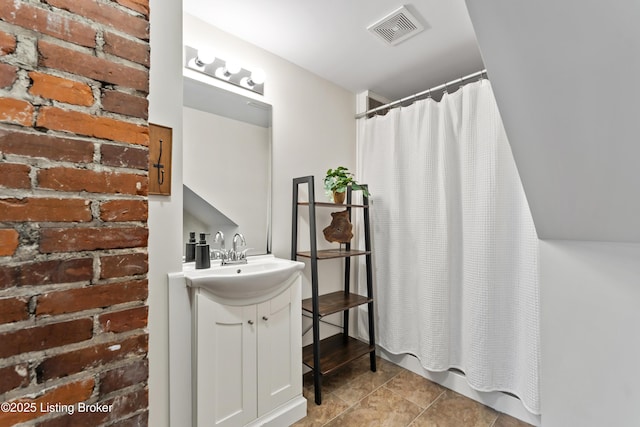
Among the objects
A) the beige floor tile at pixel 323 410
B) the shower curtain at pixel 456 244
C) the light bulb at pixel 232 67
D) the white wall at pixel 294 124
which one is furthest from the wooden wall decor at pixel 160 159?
the shower curtain at pixel 456 244

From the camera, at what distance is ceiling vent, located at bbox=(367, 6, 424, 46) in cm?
154

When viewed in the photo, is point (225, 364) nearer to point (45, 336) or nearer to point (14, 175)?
point (45, 336)

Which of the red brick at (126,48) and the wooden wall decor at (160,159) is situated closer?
the red brick at (126,48)

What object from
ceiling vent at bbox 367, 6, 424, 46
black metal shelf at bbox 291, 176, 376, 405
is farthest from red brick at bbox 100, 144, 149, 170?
ceiling vent at bbox 367, 6, 424, 46

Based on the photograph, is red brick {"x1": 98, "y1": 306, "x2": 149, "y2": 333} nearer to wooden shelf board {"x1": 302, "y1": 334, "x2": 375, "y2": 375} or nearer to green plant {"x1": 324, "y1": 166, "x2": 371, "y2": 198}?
wooden shelf board {"x1": 302, "y1": 334, "x2": 375, "y2": 375}

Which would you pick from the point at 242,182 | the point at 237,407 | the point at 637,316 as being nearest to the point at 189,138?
the point at 242,182

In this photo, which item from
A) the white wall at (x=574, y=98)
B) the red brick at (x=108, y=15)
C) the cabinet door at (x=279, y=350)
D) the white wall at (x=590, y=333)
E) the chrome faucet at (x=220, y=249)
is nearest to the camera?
the white wall at (x=574, y=98)

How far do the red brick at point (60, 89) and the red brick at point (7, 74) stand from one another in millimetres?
25

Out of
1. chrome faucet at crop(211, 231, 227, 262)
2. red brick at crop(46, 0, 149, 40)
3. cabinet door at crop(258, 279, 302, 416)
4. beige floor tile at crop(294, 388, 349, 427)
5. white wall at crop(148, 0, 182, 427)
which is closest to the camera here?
red brick at crop(46, 0, 149, 40)

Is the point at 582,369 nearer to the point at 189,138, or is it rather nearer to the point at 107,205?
the point at 107,205

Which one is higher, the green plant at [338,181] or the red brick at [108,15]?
the red brick at [108,15]

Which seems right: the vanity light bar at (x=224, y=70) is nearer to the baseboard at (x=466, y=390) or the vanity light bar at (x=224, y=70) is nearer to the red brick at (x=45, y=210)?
the red brick at (x=45, y=210)

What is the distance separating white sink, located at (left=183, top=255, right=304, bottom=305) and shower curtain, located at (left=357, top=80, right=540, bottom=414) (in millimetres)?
940

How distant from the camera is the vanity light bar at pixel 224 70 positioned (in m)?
1.58
